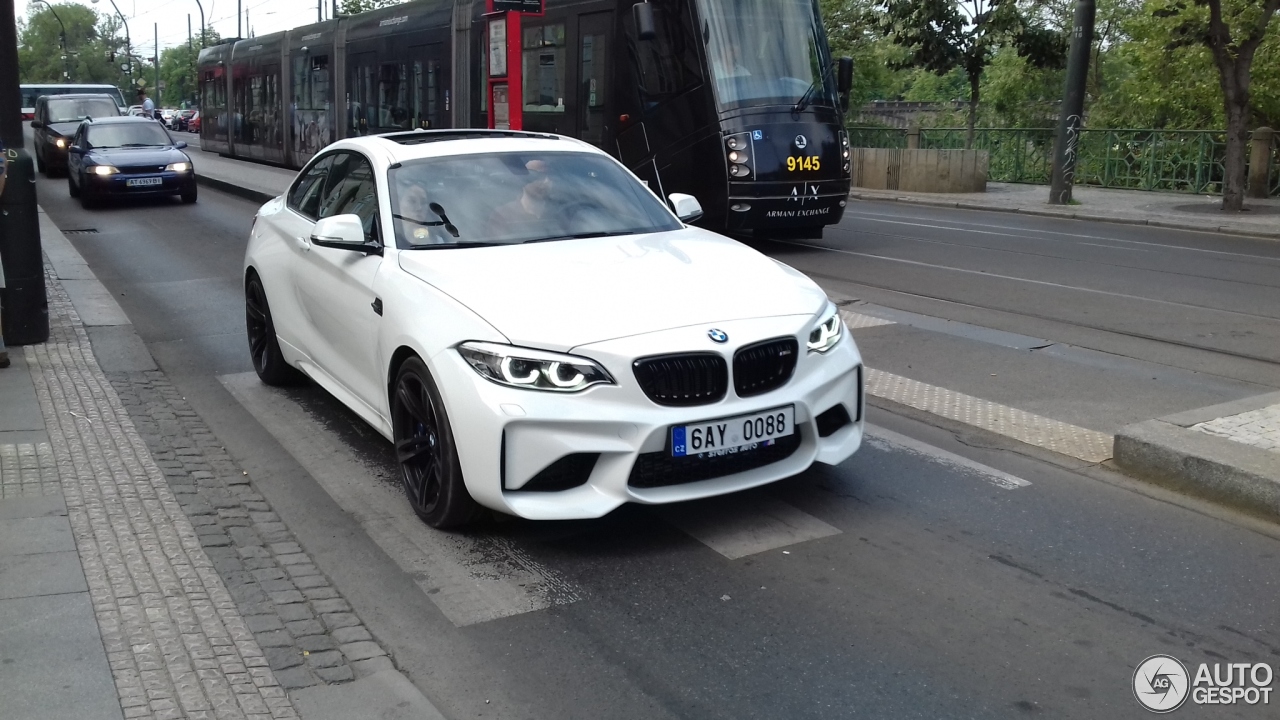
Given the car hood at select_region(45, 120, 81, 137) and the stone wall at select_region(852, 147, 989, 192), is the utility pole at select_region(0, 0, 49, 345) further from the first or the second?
the stone wall at select_region(852, 147, 989, 192)

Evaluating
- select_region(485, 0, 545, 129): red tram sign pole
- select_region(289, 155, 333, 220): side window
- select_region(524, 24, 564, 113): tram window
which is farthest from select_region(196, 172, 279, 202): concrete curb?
select_region(289, 155, 333, 220): side window

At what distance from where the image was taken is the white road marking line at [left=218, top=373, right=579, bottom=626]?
14.2ft

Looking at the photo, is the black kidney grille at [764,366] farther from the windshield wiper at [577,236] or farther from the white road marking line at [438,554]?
the windshield wiper at [577,236]

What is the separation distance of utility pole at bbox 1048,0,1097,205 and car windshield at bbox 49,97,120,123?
19.8 meters

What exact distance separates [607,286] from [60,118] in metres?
25.6

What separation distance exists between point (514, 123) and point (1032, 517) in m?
10.5

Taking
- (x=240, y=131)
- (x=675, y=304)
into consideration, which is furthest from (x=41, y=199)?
(x=675, y=304)

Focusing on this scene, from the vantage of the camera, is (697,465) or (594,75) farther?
(594,75)

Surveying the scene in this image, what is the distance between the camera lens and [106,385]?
7465mm

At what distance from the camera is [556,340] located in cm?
452

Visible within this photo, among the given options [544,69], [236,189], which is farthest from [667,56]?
[236,189]

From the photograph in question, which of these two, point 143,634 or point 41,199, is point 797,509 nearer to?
point 143,634

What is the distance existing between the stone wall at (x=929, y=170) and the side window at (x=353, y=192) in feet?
73.5

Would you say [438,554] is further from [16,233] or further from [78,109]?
[78,109]
